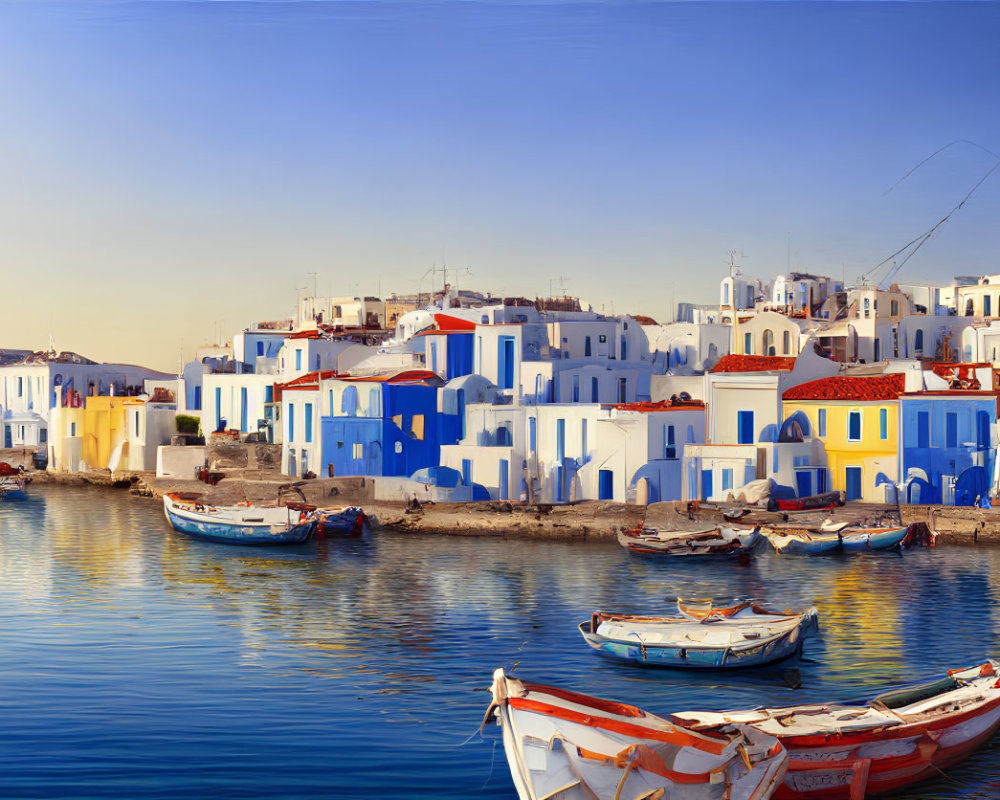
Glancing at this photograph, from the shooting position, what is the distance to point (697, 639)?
16344 mm

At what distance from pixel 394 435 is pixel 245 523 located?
21.6ft

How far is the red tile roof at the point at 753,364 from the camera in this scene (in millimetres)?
35281

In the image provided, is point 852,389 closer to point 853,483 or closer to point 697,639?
point 853,483

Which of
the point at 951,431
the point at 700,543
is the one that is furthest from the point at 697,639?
the point at 951,431

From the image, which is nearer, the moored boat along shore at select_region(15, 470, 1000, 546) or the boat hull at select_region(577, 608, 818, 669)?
the boat hull at select_region(577, 608, 818, 669)

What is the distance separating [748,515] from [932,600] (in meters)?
8.31

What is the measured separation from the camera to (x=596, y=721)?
32.7 ft

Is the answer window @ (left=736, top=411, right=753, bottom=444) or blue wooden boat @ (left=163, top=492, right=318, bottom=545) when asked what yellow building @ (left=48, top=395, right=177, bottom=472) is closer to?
blue wooden boat @ (left=163, top=492, right=318, bottom=545)

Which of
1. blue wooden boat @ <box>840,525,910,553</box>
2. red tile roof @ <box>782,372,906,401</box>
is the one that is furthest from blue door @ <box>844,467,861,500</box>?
blue wooden boat @ <box>840,525,910,553</box>

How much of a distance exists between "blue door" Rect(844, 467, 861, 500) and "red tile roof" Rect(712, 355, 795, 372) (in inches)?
160

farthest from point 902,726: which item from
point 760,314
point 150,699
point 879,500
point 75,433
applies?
point 75,433

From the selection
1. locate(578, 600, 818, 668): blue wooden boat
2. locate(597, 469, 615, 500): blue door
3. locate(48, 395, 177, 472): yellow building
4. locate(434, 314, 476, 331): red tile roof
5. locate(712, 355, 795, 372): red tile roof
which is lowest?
locate(578, 600, 818, 668): blue wooden boat

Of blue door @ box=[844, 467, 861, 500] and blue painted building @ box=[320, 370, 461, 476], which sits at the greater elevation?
blue painted building @ box=[320, 370, 461, 476]

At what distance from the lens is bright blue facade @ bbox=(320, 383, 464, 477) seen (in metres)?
36.4
